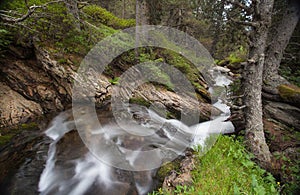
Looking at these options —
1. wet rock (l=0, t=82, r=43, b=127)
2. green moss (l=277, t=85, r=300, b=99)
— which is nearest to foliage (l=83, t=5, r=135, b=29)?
wet rock (l=0, t=82, r=43, b=127)

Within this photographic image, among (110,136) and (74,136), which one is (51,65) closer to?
(74,136)

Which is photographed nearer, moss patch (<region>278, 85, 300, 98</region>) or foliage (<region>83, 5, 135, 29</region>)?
moss patch (<region>278, 85, 300, 98</region>)

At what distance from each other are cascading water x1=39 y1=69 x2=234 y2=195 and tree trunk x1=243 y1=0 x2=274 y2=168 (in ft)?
2.97

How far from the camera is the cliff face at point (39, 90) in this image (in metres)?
5.91

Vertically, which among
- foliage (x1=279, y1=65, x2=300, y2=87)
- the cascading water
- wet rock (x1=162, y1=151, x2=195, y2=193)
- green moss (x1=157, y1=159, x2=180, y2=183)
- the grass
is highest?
foliage (x1=279, y1=65, x2=300, y2=87)

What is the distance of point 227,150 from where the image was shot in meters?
4.55

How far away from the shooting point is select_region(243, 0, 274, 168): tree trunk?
13.7 feet

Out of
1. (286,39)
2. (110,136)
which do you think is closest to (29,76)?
(110,136)

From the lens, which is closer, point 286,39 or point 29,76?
point 286,39

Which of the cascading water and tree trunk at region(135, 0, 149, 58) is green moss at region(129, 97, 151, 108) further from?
tree trunk at region(135, 0, 149, 58)

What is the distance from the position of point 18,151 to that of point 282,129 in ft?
23.8

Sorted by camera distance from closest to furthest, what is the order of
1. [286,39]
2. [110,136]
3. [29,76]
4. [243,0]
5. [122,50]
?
[286,39], [110,136], [243,0], [29,76], [122,50]

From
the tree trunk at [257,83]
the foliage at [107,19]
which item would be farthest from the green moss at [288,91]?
the foliage at [107,19]

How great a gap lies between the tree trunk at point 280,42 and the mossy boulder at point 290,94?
0.87 feet
